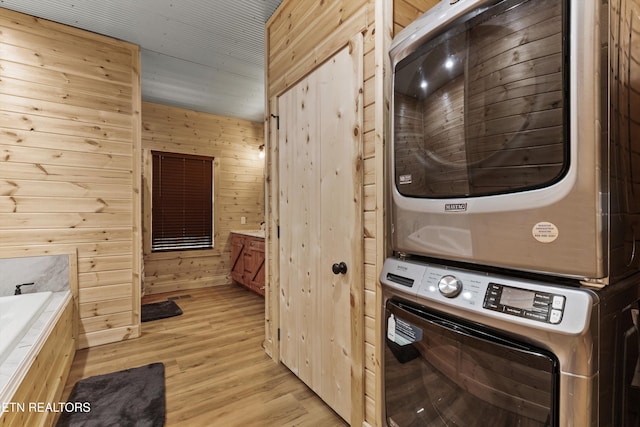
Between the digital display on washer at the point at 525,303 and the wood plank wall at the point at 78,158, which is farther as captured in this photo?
the wood plank wall at the point at 78,158

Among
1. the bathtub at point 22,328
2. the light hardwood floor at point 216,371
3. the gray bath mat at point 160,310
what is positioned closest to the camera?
the bathtub at point 22,328

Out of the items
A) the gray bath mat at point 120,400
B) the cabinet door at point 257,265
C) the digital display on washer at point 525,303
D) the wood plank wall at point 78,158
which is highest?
the wood plank wall at point 78,158

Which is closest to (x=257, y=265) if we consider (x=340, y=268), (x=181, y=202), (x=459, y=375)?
(x=181, y=202)

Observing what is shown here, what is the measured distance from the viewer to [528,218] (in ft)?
2.71

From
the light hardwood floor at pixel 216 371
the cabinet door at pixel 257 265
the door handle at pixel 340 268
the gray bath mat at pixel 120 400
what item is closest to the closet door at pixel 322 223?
the door handle at pixel 340 268

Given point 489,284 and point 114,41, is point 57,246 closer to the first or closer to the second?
point 114,41

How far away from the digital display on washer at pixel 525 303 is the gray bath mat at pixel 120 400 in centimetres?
188

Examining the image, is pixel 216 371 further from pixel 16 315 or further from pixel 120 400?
pixel 16 315

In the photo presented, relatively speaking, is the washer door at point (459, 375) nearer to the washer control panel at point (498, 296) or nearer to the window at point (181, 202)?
the washer control panel at point (498, 296)

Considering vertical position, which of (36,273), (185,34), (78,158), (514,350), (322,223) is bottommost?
(36,273)

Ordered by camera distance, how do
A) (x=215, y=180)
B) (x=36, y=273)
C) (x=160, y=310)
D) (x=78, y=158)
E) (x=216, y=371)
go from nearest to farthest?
1. (x=216, y=371)
2. (x=36, y=273)
3. (x=78, y=158)
4. (x=160, y=310)
5. (x=215, y=180)

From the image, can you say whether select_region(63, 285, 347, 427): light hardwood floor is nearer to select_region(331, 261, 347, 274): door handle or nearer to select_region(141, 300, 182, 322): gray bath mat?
select_region(141, 300, 182, 322): gray bath mat

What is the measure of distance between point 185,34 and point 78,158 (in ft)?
4.80

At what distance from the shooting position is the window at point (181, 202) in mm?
4598
